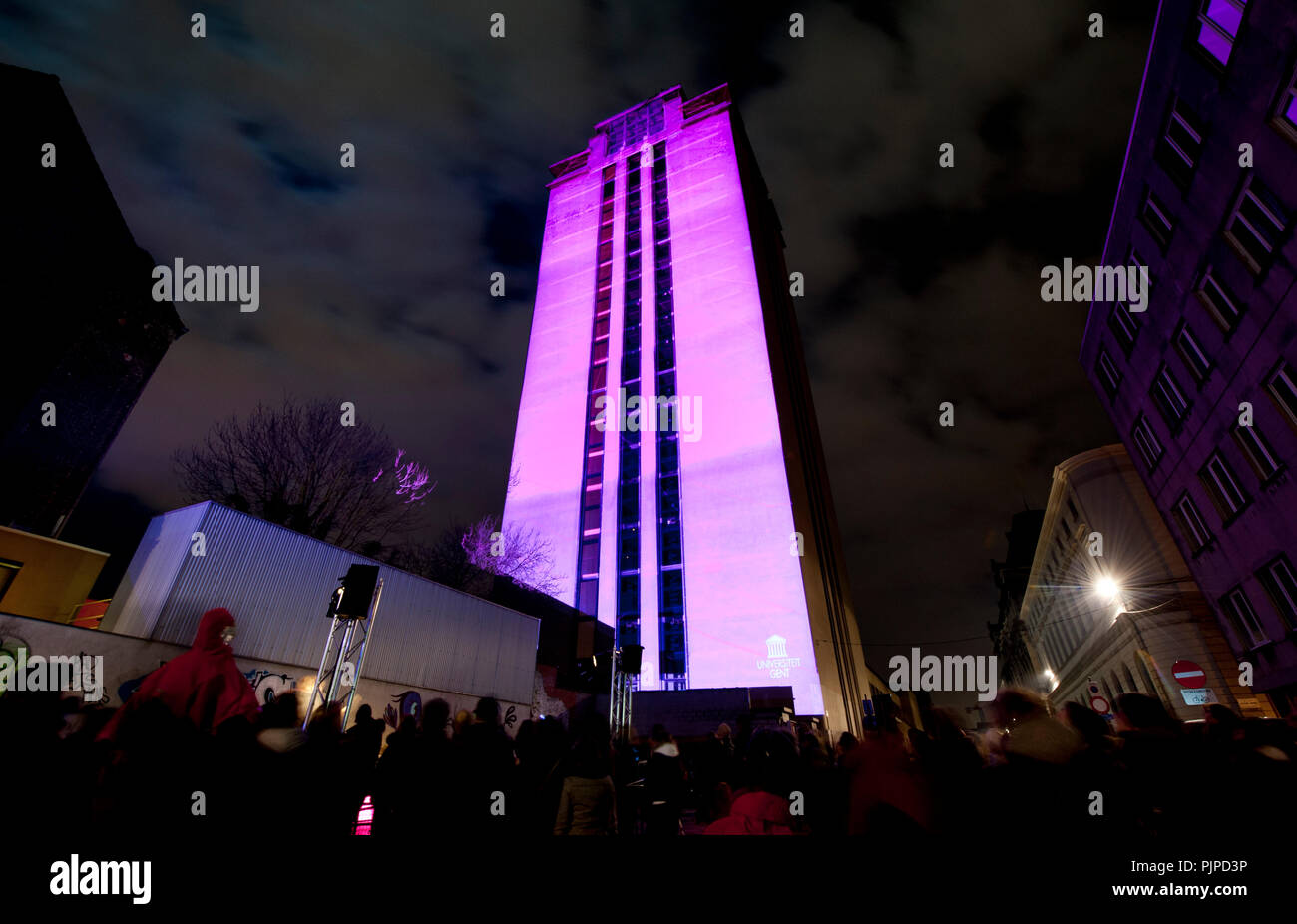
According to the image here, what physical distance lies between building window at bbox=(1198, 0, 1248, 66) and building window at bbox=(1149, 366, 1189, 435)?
393 inches

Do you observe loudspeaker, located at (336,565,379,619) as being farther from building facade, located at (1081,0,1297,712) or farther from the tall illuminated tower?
the tall illuminated tower

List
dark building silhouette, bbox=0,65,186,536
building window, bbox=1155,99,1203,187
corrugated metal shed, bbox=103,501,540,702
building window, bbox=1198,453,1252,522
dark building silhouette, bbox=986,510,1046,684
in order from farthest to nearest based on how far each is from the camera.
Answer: dark building silhouette, bbox=986,510,1046,684 < dark building silhouette, bbox=0,65,186,536 < building window, bbox=1198,453,1252,522 < building window, bbox=1155,99,1203,187 < corrugated metal shed, bbox=103,501,540,702

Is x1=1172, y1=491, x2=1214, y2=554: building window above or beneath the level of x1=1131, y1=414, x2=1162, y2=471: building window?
beneath

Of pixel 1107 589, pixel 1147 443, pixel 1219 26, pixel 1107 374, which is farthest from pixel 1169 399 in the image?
pixel 1107 589

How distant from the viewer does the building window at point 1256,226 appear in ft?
40.5

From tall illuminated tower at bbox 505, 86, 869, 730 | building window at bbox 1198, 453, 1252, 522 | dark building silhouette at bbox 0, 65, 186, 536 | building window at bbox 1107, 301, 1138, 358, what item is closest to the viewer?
building window at bbox 1198, 453, 1252, 522

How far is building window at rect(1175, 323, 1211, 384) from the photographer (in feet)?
53.4

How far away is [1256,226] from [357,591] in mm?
23007

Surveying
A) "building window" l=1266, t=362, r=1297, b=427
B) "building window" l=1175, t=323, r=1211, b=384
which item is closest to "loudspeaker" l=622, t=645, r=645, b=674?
"building window" l=1266, t=362, r=1297, b=427

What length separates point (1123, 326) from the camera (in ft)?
67.5

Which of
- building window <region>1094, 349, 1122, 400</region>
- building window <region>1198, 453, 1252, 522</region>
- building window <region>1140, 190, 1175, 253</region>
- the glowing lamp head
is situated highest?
building window <region>1140, 190, 1175, 253</region>

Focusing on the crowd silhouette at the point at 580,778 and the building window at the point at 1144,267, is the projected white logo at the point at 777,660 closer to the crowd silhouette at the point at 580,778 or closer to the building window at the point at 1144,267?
the building window at the point at 1144,267

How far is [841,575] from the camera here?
47062 millimetres

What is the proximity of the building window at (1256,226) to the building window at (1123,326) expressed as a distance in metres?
6.43
